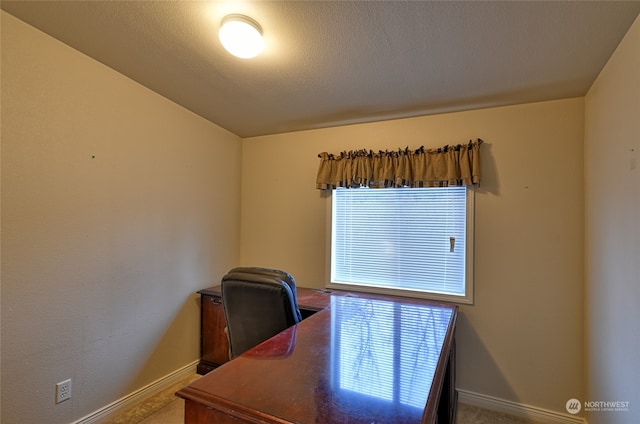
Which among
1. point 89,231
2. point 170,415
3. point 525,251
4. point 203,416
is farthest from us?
point 525,251

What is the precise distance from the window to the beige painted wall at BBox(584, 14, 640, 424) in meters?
0.74

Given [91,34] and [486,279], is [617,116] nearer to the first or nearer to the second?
[486,279]

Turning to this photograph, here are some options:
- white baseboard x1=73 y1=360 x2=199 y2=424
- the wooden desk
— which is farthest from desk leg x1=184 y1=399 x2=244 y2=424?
white baseboard x1=73 y1=360 x2=199 y2=424

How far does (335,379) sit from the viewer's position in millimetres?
1069

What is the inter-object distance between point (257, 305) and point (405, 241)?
156cm

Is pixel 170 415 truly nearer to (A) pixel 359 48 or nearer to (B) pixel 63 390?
(B) pixel 63 390

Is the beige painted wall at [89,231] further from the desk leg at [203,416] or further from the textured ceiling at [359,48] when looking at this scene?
the desk leg at [203,416]

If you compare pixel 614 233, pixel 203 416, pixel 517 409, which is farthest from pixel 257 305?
pixel 517 409

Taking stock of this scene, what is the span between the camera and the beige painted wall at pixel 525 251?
6.91 ft

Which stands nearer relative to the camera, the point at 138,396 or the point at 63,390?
the point at 63,390

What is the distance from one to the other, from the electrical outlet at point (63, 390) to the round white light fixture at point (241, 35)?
2.19 metres

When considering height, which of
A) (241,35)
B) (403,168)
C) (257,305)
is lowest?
(257,305)

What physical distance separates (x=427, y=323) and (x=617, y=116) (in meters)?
1.51

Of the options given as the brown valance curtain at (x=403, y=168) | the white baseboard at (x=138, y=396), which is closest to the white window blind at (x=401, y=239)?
the brown valance curtain at (x=403, y=168)
